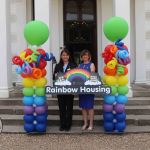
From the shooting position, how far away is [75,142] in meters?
7.85

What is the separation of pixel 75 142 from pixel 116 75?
1572 mm

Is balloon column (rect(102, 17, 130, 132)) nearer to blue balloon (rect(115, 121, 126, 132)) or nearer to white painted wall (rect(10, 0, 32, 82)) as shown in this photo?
blue balloon (rect(115, 121, 126, 132))

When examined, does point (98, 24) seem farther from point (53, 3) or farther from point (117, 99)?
point (117, 99)

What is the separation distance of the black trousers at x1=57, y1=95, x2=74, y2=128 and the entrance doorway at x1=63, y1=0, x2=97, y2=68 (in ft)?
14.8

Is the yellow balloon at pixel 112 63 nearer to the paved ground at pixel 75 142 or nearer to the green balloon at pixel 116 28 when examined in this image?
the green balloon at pixel 116 28

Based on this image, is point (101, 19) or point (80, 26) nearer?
point (101, 19)

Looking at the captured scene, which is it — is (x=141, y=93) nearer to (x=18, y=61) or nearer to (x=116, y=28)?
(x=116, y=28)

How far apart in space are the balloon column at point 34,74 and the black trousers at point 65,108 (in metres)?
0.36

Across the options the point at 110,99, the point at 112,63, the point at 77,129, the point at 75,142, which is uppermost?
the point at 112,63

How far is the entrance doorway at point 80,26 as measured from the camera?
12688 millimetres

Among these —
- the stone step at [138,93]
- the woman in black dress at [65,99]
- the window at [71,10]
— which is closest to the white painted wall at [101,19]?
the window at [71,10]

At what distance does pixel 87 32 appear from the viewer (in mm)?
12914

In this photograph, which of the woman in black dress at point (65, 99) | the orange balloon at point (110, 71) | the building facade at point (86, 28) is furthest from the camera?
the building facade at point (86, 28)

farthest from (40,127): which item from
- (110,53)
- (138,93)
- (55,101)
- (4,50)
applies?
(138,93)
